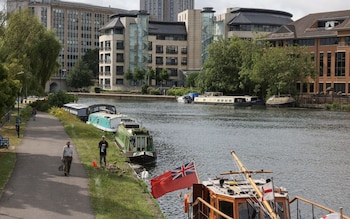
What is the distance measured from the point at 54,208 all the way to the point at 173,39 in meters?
167

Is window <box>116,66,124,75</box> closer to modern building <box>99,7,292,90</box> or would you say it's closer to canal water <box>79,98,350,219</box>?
modern building <box>99,7,292,90</box>

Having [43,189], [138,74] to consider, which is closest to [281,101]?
[138,74]

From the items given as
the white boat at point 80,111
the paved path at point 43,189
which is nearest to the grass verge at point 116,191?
the paved path at point 43,189

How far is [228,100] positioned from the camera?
133125 mm

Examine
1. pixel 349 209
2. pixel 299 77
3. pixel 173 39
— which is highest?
pixel 173 39

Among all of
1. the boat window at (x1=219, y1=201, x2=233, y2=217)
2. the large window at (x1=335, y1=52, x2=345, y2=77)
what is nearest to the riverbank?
the boat window at (x1=219, y1=201, x2=233, y2=217)

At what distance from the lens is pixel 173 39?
189 metres

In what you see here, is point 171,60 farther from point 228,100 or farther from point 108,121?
point 108,121

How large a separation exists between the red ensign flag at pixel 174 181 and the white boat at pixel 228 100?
10434 centimetres

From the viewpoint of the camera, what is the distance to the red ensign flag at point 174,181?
85.5 feet

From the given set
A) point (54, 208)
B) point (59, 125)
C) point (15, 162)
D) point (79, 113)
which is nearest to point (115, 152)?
point (15, 162)

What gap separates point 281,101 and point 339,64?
14433 mm

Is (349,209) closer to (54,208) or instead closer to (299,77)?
(54,208)

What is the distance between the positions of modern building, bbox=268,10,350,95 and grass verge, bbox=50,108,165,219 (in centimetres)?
8708
